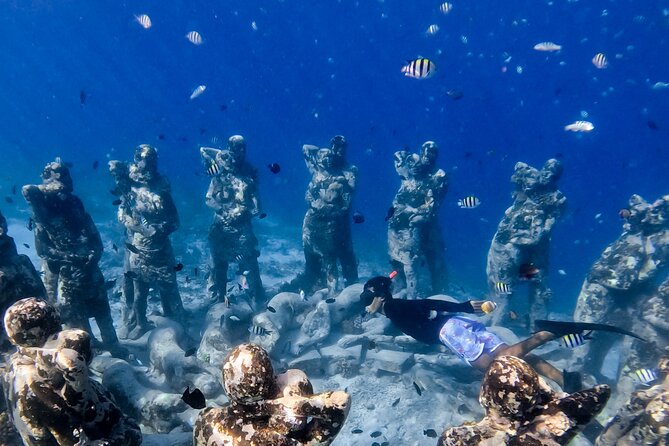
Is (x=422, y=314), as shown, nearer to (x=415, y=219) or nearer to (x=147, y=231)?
(x=415, y=219)

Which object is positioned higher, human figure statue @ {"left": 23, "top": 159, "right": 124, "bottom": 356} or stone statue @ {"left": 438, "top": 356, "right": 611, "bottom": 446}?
human figure statue @ {"left": 23, "top": 159, "right": 124, "bottom": 356}

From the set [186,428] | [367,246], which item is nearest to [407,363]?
[186,428]

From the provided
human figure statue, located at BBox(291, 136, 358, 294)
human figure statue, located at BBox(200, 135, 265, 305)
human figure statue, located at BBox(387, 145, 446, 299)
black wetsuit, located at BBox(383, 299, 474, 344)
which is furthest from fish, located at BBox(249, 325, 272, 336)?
human figure statue, located at BBox(387, 145, 446, 299)

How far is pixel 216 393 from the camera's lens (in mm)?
7148

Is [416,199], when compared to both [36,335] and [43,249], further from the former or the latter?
[36,335]

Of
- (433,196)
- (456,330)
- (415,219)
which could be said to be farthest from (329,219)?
(456,330)

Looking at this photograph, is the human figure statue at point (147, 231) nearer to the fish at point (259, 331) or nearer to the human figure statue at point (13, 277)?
the fish at point (259, 331)

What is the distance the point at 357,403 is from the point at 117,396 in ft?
15.3

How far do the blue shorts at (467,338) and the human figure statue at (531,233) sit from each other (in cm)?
431

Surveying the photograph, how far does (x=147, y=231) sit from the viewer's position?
10391 millimetres

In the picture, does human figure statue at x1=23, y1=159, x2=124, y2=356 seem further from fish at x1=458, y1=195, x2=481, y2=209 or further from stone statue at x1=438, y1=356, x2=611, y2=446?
fish at x1=458, y1=195, x2=481, y2=209

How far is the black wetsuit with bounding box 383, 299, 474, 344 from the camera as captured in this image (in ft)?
27.5

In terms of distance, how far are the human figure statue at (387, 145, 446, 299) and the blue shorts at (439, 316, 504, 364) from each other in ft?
15.3

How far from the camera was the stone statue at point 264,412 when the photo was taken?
234cm
